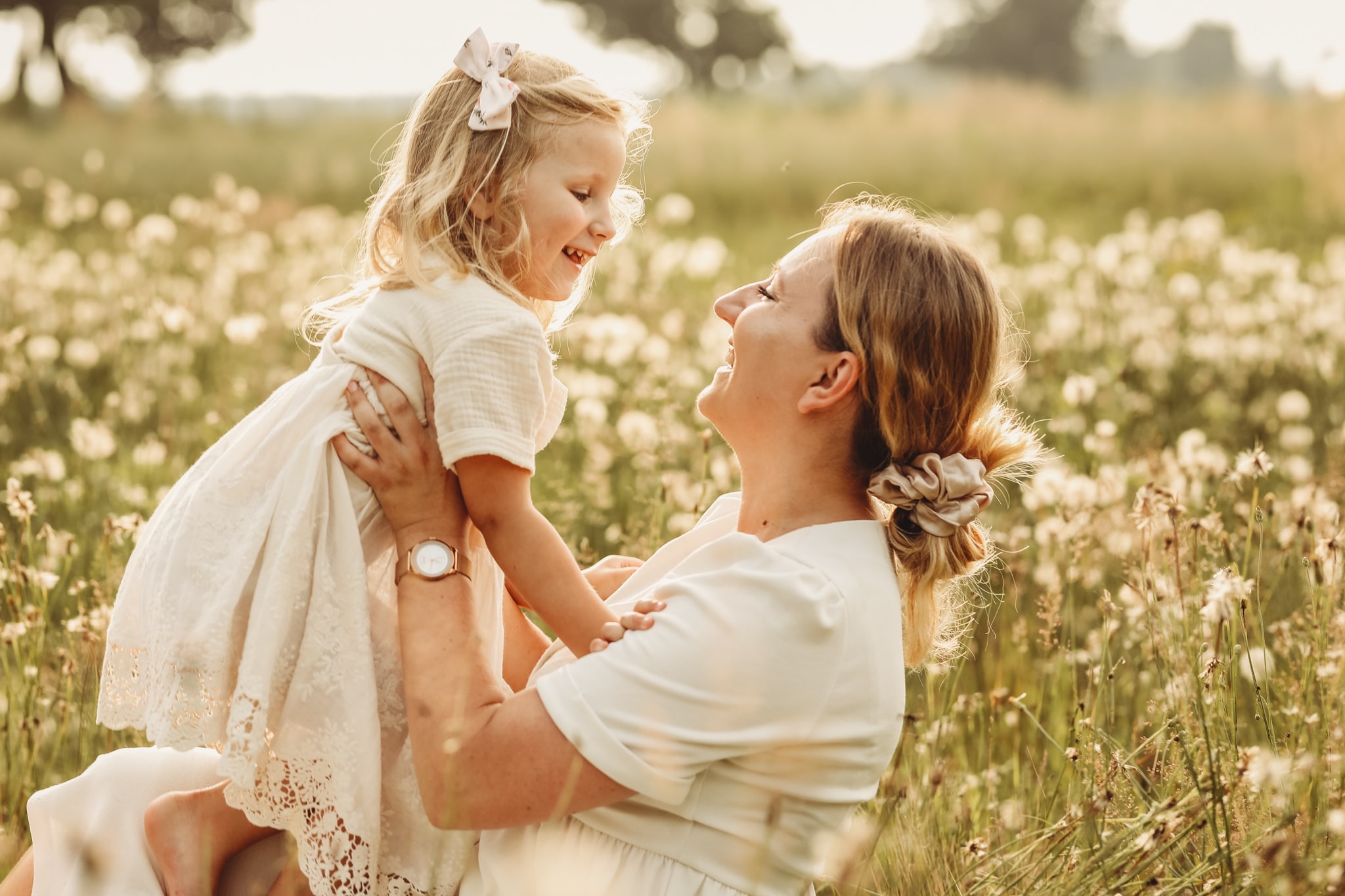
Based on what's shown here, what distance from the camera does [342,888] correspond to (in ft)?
7.51

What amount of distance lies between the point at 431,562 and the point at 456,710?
Answer: 30cm

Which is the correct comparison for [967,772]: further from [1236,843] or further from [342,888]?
[342,888]

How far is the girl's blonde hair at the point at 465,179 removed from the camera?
8.41ft

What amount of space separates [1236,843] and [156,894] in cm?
204

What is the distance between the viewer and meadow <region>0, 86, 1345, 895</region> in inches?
98.0

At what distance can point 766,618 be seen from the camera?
2109 mm

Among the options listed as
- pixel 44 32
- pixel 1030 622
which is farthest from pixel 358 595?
pixel 44 32

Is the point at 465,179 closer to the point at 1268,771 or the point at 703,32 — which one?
the point at 1268,771

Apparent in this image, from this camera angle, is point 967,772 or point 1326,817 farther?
point 967,772

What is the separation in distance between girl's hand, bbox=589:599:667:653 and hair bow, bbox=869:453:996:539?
19.4 inches

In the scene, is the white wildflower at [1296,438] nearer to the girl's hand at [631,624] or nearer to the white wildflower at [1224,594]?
the white wildflower at [1224,594]

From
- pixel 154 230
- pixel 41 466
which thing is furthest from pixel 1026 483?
pixel 154 230

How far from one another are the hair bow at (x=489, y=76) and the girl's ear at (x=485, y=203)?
12cm

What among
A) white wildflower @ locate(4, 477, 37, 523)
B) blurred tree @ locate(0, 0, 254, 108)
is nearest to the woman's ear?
white wildflower @ locate(4, 477, 37, 523)
